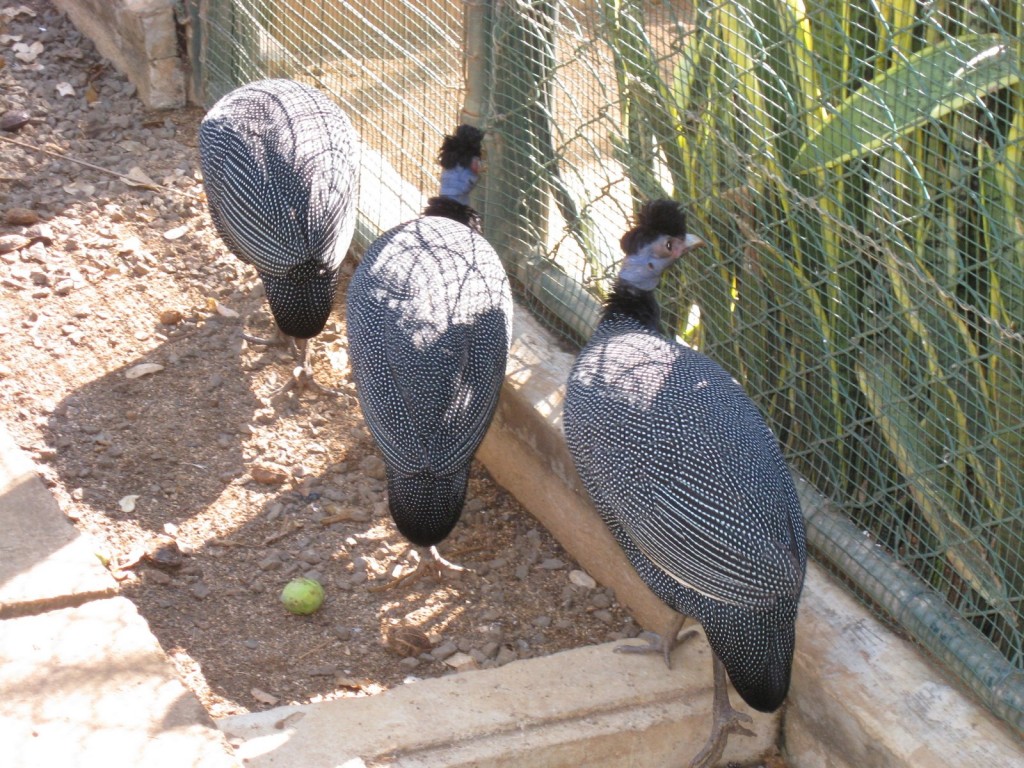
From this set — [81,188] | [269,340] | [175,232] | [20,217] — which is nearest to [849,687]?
[269,340]

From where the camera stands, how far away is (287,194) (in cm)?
390

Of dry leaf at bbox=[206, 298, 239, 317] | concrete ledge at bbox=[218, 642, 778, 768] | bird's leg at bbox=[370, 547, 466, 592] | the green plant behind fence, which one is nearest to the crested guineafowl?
bird's leg at bbox=[370, 547, 466, 592]

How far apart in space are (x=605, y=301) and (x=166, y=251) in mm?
2076

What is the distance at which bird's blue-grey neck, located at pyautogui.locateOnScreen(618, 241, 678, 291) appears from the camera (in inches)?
131

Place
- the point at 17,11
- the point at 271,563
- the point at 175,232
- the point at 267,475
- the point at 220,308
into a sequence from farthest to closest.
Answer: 1. the point at 17,11
2. the point at 175,232
3. the point at 220,308
4. the point at 267,475
5. the point at 271,563

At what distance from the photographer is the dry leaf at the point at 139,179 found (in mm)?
5133

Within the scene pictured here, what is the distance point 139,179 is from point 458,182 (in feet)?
5.93

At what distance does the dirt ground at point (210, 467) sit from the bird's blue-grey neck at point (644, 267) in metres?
0.83

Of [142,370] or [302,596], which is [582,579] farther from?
[142,370]

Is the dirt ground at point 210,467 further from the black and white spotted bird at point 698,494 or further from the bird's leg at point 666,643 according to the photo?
the black and white spotted bird at point 698,494

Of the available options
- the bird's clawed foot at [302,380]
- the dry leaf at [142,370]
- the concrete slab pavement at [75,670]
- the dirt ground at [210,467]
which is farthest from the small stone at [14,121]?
the concrete slab pavement at [75,670]

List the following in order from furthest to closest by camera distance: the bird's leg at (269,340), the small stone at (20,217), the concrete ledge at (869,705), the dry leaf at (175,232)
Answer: the dry leaf at (175,232) → the small stone at (20,217) → the bird's leg at (269,340) → the concrete ledge at (869,705)

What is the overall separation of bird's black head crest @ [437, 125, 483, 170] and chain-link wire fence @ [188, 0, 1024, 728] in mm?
158

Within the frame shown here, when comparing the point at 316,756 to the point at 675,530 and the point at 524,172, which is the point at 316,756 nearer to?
the point at 675,530
